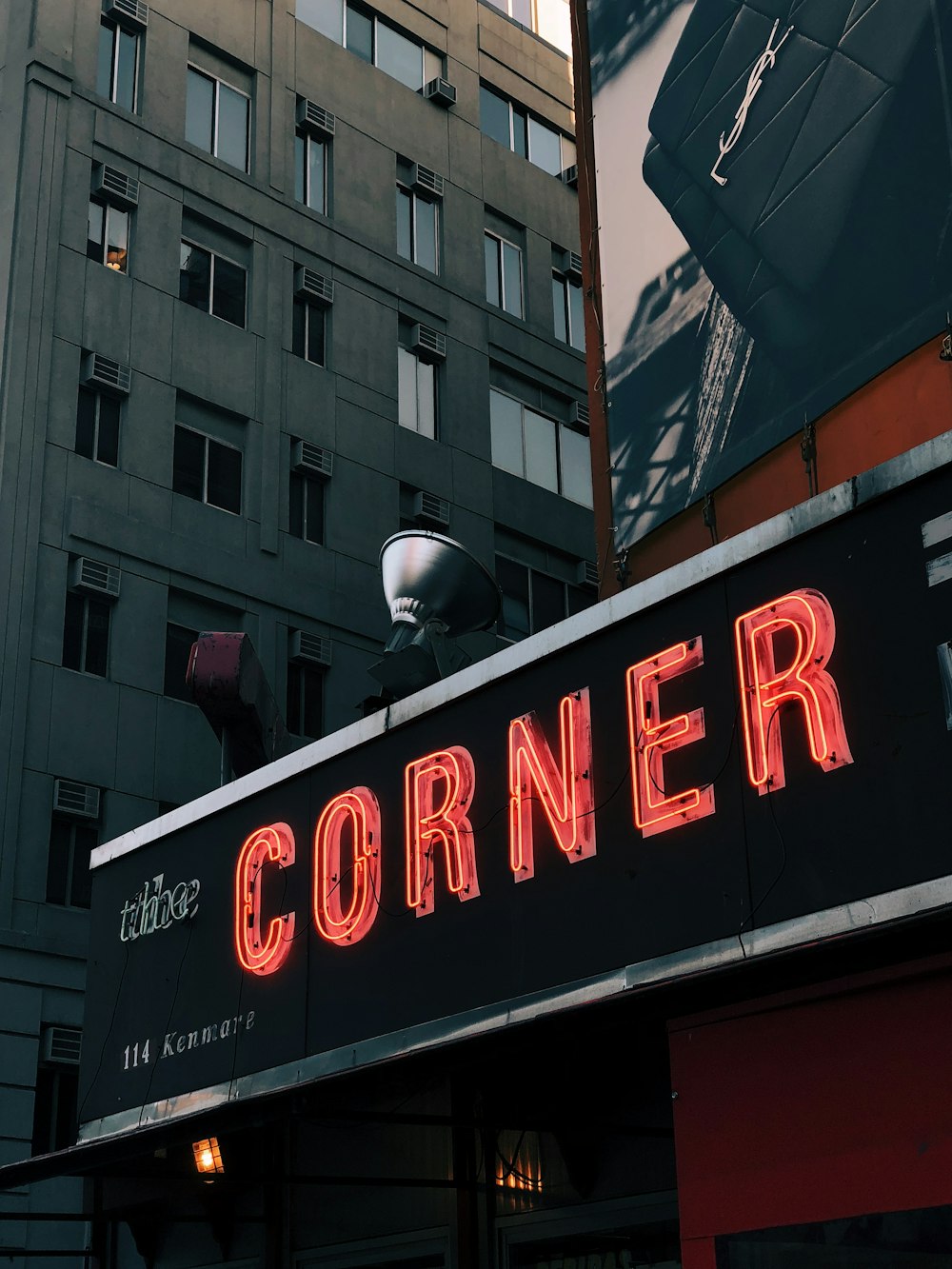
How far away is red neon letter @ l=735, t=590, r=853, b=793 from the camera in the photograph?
10203 mm

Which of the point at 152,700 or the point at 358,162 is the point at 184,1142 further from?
the point at 358,162

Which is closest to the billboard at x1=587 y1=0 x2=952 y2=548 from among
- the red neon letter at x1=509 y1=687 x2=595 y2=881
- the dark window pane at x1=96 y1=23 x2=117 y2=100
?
the red neon letter at x1=509 y1=687 x2=595 y2=881

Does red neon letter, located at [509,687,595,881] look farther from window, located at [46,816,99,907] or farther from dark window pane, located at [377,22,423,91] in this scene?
dark window pane, located at [377,22,423,91]

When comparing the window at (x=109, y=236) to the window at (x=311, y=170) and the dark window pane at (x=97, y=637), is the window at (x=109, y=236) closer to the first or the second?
the window at (x=311, y=170)

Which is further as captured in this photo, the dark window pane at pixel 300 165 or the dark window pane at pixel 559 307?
the dark window pane at pixel 559 307

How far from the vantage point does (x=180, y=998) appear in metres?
15.2

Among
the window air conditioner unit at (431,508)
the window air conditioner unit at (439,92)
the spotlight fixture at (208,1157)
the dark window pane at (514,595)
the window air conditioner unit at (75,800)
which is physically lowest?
the spotlight fixture at (208,1157)

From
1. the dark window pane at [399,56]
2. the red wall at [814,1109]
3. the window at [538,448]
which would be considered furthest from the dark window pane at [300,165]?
the red wall at [814,1109]

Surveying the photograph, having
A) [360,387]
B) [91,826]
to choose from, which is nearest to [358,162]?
[360,387]

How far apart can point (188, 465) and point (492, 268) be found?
964cm

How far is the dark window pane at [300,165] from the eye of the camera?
32594 mm

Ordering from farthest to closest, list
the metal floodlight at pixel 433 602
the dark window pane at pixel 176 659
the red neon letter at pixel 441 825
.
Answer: the dark window pane at pixel 176 659 → the metal floodlight at pixel 433 602 → the red neon letter at pixel 441 825

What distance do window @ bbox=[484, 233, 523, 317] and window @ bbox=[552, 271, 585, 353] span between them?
3.42 ft

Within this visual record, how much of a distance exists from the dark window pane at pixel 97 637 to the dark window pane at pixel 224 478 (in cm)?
299
